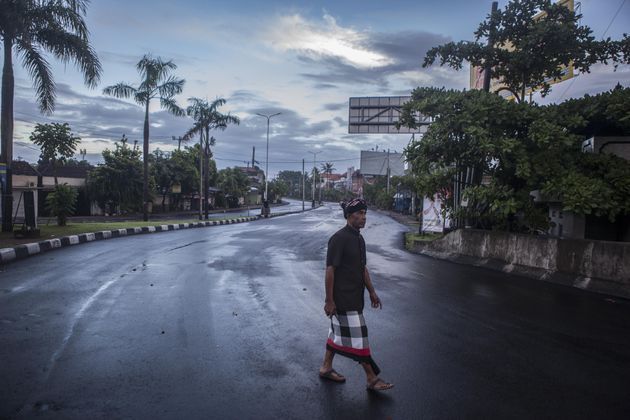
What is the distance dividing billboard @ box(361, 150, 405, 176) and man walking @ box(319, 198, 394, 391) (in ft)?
276

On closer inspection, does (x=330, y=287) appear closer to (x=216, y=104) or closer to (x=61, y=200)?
(x=61, y=200)

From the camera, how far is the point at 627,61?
44.7 feet

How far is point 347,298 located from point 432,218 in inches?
760

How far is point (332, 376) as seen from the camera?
4.40 m

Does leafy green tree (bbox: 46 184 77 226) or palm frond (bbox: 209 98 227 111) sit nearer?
leafy green tree (bbox: 46 184 77 226)

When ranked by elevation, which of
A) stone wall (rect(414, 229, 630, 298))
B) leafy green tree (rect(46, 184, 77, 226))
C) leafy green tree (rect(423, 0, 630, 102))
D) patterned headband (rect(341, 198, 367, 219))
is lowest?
stone wall (rect(414, 229, 630, 298))

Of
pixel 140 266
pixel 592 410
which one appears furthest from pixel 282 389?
pixel 140 266

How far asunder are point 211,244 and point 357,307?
1259cm

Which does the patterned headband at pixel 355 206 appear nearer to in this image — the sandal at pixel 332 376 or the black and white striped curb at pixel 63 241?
the sandal at pixel 332 376

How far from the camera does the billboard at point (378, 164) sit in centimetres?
8806

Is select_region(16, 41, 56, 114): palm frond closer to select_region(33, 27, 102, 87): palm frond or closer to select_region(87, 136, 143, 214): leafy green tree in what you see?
select_region(33, 27, 102, 87): palm frond

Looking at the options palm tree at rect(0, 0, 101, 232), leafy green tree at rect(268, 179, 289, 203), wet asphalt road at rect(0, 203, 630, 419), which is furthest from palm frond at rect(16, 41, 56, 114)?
leafy green tree at rect(268, 179, 289, 203)

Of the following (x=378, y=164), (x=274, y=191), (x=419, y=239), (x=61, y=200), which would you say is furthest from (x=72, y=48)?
(x=274, y=191)

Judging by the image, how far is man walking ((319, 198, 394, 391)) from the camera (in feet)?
14.2
